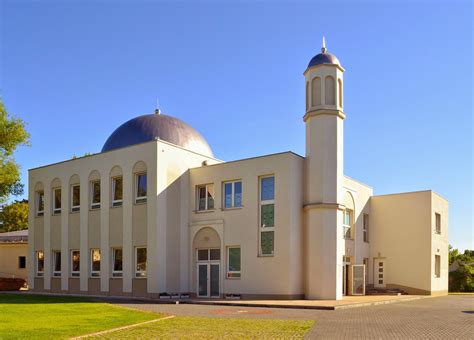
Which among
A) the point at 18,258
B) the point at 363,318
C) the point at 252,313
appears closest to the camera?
the point at 363,318

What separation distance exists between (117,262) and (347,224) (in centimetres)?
1326

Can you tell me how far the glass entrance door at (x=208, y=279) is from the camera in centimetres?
2656

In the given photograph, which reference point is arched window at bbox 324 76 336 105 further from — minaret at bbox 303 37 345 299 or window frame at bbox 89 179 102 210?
window frame at bbox 89 179 102 210

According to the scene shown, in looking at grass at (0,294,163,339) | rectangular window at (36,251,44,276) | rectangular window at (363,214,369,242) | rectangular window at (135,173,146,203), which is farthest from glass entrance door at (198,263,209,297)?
rectangular window at (36,251,44,276)

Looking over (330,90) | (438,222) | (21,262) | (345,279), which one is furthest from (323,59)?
(21,262)

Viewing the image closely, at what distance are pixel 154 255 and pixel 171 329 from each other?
1275 centimetres

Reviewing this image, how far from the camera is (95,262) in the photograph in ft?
96.1

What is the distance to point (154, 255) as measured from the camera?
25.9 m

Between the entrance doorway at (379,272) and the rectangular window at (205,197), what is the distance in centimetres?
1198

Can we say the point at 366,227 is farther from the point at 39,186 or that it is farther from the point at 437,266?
the point at 39,186

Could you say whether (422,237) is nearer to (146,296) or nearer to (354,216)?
(354,216)

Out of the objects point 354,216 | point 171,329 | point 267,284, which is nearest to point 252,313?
point 171,329

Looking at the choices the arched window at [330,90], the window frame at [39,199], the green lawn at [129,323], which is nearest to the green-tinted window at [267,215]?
the arched window at [330,90]

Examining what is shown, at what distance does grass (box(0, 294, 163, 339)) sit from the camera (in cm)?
1237
